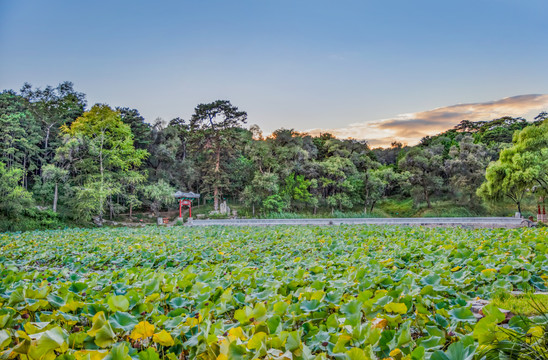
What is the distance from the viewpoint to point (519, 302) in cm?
184

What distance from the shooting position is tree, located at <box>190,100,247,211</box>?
21.3 metres

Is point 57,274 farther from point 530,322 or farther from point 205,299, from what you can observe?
point 530,322

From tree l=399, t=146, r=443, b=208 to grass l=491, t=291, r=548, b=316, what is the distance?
2212 cm

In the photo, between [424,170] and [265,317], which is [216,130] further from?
[265,317]

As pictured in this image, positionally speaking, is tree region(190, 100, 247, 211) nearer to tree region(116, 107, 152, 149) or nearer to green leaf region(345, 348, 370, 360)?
tree region(116, 107, 152, 149)

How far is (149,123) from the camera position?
23938 mm

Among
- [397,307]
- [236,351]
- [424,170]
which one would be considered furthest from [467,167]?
[236,351]

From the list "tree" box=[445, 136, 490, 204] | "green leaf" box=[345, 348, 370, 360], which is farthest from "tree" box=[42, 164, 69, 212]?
"tree" box=[445, 136, 490, 204]

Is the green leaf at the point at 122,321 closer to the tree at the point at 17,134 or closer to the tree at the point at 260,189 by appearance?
the tree at the point at 260,189

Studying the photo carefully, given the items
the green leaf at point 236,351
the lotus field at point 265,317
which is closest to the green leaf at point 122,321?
the lotus field at point 265,317

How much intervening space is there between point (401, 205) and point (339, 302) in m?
25.5

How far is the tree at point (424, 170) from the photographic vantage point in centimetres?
2284

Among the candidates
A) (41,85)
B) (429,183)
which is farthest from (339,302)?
(41,85)

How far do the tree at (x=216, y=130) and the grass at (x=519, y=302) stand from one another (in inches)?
779
